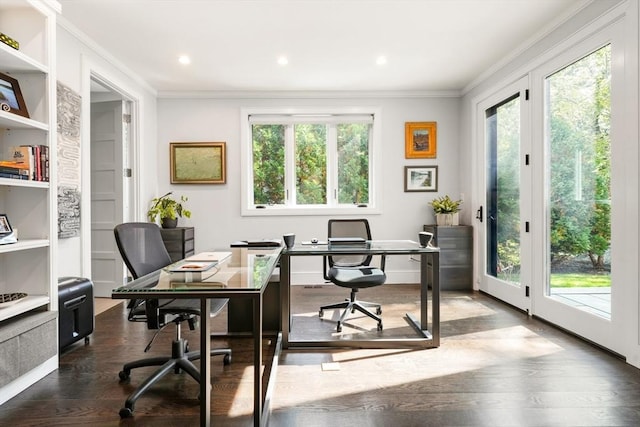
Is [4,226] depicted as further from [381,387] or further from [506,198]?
[506,198]

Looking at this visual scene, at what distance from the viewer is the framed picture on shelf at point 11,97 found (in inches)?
84.0

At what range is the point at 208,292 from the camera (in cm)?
145

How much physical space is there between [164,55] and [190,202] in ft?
6.18

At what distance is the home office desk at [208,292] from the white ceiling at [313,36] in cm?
214

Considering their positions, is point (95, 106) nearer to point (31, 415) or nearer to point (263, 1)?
point (263, 1)

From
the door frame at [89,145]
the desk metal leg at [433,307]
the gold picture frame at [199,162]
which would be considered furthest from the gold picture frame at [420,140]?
the door frame at [89,145]

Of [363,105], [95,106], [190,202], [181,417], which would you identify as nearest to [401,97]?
[363,105]

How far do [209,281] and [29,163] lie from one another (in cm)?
155

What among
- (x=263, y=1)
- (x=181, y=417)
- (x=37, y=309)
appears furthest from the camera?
(x=263, y=1)

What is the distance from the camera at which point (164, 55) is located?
12.2 feet

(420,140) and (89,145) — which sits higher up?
(420,140)

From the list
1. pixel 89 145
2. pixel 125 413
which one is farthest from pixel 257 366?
pixel 89 145

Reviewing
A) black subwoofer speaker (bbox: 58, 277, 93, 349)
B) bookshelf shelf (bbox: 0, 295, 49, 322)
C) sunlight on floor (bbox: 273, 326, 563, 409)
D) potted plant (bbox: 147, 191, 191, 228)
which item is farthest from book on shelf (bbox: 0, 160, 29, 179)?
potted plant (bbox: 147, 191, 191, 228)

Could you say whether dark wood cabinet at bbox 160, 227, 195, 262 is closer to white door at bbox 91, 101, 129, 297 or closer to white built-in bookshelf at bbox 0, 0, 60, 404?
white door at bbox 91, 101, 129, 297
